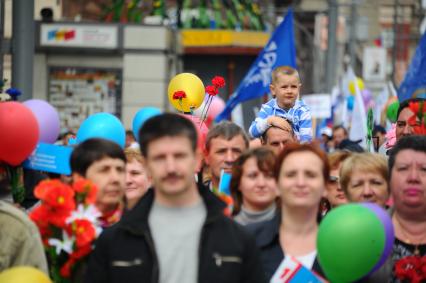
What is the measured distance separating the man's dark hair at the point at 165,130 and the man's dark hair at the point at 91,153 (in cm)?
62

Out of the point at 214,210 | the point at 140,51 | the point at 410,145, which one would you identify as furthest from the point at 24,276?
the point at 140,51

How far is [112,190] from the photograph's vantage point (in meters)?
6.08

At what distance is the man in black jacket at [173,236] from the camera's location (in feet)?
17.9

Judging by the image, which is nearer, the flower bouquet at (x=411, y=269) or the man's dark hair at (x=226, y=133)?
the flower bouquet at (x=411, y=269)

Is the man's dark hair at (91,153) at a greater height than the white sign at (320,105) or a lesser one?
greater

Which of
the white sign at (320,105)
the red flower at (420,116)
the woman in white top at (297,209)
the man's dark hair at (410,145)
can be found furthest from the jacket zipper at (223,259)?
the white sign at (320,105)

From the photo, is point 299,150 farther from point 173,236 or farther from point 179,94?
point 179,94

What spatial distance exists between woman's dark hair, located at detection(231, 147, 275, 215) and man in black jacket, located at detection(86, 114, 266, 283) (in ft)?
3.03

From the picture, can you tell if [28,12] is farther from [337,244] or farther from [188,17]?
[188,17]

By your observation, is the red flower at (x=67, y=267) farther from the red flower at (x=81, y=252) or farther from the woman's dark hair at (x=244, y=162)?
the woman's dark hair at (x=244, y=162)

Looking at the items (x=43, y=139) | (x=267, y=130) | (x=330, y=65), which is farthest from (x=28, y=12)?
(x=330, y=65)

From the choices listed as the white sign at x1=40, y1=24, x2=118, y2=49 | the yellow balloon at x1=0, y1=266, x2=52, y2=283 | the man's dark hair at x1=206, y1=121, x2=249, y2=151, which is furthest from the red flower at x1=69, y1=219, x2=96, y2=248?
the white sign at x1=40, y1=24, x2=118, y2=49

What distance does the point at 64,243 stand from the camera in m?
5.73

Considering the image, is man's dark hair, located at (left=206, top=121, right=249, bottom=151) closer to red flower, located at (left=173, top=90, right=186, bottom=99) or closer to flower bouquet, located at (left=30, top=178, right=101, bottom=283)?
red flower, located at (left=173, top=90, right=186, bottom=99)
